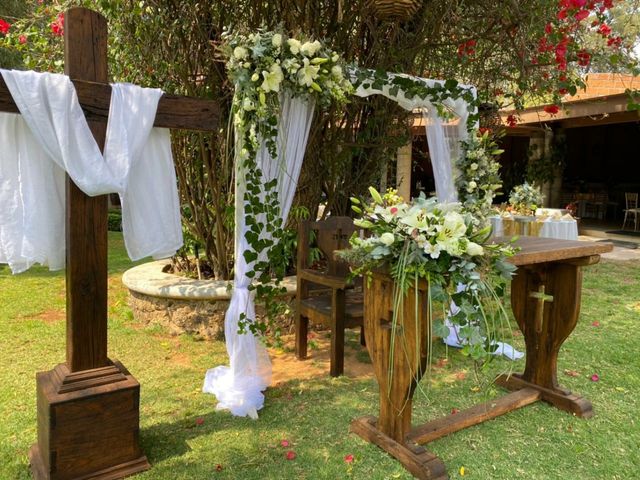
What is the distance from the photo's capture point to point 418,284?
231 cm

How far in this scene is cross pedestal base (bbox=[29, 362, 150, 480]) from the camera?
2.28m

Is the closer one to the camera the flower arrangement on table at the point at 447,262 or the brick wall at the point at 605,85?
the flower arrangement on table at the point at 447,262

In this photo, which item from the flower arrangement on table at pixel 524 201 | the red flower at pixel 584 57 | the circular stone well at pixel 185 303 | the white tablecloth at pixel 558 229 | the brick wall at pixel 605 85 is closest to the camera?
the circular stone well at pixel 185 303

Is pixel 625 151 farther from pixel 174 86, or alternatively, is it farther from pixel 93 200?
pixel 93 200

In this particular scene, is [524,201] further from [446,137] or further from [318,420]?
[318,420]

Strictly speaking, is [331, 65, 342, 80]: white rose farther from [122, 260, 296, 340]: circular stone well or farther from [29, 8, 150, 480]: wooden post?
[122, 260, 296, 340]: circular stone well

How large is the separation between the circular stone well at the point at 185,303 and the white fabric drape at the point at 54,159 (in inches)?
74.2

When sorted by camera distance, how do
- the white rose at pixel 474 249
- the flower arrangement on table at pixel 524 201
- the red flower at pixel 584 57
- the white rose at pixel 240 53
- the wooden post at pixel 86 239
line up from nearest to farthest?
the white rose at pixel 474 249
the wooden post at pixel 86 239
the white rose at pixel 240 53
the red flower at pixel 584 57
the flower arrangement on table at pixel 524 201

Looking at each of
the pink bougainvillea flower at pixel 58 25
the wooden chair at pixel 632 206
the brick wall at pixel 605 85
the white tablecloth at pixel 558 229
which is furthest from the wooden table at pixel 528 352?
the wooden chair at pixel 632 206

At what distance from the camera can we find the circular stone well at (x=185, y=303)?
444 cm

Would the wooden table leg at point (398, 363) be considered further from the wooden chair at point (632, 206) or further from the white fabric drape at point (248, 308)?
the wooden chair at point (632, 206)

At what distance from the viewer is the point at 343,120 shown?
516 cm

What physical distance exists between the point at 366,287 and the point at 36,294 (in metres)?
4.67

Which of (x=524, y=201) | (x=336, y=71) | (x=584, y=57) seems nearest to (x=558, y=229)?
(x=524, y=201)
